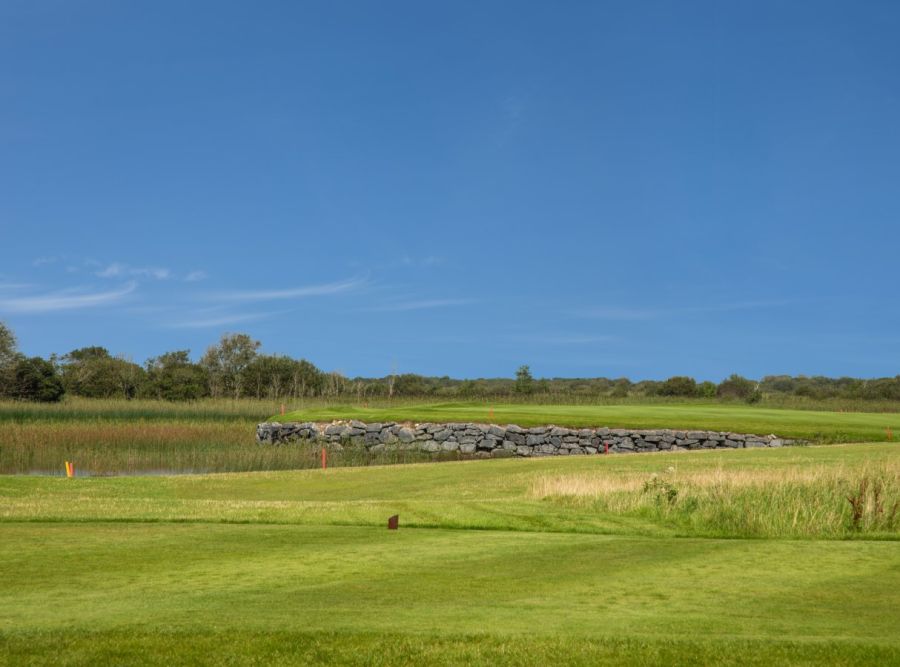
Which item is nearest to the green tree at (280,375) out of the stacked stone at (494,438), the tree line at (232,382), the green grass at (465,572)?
the tree line at (232,382)

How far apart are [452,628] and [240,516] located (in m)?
7.12

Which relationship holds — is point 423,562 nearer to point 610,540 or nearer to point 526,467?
point 610,540

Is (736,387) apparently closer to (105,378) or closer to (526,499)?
(105,378)

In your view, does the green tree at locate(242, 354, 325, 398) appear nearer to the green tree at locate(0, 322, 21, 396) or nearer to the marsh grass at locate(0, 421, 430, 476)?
the green tree at locate(0, 322, 21, 396)

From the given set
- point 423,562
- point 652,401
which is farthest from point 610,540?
point 652,401

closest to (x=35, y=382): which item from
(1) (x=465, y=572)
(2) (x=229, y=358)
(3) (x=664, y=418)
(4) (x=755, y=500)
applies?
(2) (x=229, y=358)

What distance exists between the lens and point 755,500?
13.9 meters

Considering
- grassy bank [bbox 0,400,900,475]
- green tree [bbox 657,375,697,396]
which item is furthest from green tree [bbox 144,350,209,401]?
green tree [bbox 657,375,697,396]

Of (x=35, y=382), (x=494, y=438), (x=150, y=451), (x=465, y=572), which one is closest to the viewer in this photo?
(x=465, y=572)

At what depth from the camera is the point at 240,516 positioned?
1220 centimetres

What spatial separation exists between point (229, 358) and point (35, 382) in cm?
1624

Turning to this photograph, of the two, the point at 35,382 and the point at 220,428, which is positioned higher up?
the point at 35,382

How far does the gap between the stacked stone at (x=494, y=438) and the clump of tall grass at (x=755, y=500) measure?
62.1ft

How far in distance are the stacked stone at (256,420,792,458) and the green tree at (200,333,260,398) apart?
31.4m
